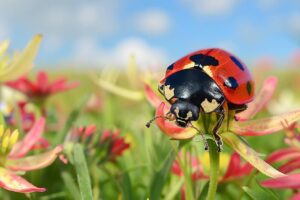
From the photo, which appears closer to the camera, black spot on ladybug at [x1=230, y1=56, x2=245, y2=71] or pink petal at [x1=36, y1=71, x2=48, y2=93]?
black spot on ladybug at [x1=230, y1=56, x2=245, y2=71]

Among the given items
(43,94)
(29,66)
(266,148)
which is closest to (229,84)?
(29,66)

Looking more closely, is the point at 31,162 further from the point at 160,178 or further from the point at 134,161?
the point at 134,161

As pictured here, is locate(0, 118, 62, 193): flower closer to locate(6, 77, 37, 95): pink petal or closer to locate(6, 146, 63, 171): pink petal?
locate(6, 146, 63, 171): pink petal

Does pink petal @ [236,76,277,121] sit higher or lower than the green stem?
higher

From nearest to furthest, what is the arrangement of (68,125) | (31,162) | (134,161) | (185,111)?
(185,111)
(31,162)
(68,125)
(134,161)

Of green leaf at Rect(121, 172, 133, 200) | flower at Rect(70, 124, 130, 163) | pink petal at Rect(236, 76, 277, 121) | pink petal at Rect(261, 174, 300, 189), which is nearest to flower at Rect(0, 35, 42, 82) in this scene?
flower at Rect(70, 124, 130, 163)

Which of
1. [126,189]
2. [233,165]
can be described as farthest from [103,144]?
[233,165]

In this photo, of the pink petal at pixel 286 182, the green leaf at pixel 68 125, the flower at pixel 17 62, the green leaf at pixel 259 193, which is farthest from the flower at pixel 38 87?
the pink petal at pixel 286 182
